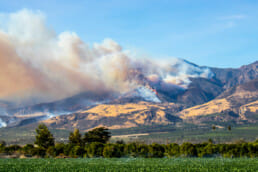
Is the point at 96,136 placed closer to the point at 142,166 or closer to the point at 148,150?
the point at 148,150

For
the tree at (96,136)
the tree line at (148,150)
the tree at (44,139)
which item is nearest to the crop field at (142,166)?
the tree line at (148,150)

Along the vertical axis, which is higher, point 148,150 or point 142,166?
point 142,166

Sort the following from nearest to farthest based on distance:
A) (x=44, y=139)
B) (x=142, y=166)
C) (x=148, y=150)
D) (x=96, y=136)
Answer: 1. (x=142, y=166)
2. (x=148, y=150)
3. (x=44, y=139)
4. (x=96, y=136)

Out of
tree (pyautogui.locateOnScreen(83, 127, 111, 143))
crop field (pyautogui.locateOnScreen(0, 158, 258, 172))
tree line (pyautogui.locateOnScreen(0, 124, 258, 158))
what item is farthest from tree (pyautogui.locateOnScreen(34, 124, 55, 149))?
crop field (pyautogui.locateOnScreen(0, 158, 258, 172))

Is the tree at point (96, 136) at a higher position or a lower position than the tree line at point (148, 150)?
higher

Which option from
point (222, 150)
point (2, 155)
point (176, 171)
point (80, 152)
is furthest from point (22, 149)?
point (176, 171)

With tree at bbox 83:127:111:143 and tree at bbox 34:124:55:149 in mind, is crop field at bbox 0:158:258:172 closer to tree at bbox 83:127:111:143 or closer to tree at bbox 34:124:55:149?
tree at bbox 34:124:55:149

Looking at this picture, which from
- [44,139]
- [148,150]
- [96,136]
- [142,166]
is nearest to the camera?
[142,166]

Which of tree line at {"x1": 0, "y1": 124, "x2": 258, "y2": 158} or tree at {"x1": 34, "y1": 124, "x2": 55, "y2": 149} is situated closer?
tree line at {"x1": 0, "y1": 124, "x2": 258, "y2": 158}

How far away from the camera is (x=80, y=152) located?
131125 mm

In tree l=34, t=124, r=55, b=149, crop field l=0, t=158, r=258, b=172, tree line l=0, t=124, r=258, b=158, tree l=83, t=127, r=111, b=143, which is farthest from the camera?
tree l=83, t=127, r=111, b=143

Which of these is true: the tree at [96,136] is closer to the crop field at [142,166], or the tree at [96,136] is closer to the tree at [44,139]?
the tree at [44,139]

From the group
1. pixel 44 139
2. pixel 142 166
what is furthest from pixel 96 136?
pixel 142 166

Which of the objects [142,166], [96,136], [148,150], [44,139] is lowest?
[148,150]
